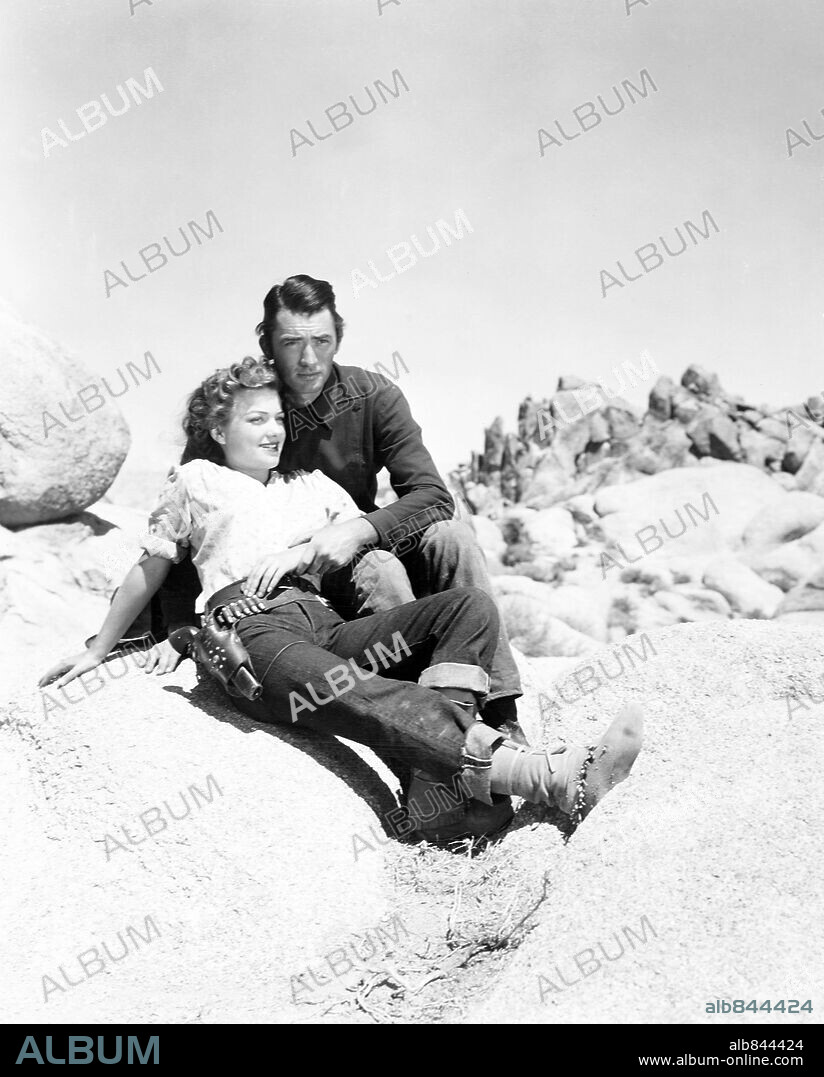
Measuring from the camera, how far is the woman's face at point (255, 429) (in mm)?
3584

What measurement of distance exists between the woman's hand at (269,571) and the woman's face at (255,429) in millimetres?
379

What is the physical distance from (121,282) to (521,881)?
135 inches

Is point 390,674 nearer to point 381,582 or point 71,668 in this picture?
point 381,582

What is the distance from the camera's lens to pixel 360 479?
3.88 meters

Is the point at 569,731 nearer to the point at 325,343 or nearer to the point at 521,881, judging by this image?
the point at 521,881

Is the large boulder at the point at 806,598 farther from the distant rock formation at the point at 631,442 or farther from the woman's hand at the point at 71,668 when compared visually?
the woman's hand at the point at 71,668

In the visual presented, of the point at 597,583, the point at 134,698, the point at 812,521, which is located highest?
the point at 134,698

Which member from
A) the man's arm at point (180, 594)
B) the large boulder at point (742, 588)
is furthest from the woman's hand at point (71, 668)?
the large boulder at point (742, 588)

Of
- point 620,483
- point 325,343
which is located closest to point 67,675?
point 325,343

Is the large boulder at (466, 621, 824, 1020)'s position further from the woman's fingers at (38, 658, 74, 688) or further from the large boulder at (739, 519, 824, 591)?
the large boulder at (739, 519, 824, 591)

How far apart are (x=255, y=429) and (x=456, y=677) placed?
1068 millimetres
